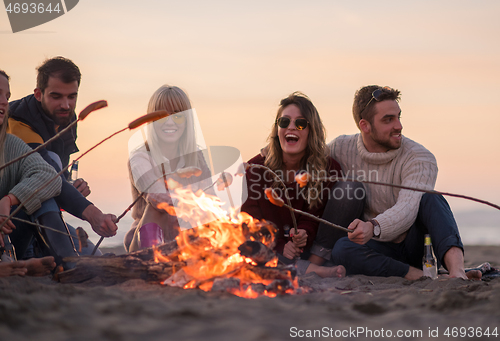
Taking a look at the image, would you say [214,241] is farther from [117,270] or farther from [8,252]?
[8,252]

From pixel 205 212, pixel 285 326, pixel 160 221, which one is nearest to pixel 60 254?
pixel 160 221

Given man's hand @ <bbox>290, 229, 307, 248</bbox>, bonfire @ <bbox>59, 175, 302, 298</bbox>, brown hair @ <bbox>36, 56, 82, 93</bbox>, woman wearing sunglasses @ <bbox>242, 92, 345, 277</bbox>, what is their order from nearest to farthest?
1. bonfire @ <bbox>59, 175, 302, 298</bbox>
2. man's hand @ <bbox>290, 229, 307, 248</bbox>
3. woman wearing sunglasses @ <bbox>242, 92, 345, 277</bbox>
4. brown hair @ <bbox>36, 56, 82, 93</bbox>

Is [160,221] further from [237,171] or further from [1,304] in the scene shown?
[1,304]

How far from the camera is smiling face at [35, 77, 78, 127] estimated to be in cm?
469

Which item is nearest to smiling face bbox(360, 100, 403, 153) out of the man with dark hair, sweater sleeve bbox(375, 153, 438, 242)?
sweater sleeve bbox(375, 153, 438, 242)

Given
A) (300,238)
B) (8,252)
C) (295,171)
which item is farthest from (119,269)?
(295,171)

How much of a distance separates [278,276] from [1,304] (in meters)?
1.63

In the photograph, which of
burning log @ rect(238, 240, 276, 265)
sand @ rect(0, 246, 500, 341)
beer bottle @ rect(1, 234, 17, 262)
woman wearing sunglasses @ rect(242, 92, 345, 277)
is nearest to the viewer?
sand @ rect(0, 246, 500, 341)

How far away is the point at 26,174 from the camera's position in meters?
3.75

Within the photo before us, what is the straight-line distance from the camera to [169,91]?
457 centimetres

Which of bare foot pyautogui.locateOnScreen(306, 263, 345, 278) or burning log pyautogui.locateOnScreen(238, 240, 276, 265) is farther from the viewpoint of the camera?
bare foot pyautogui.locateOnScreen(306, 263, 345, 278)

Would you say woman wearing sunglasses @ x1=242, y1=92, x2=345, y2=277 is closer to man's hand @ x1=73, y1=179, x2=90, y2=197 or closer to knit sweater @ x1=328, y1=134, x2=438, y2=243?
knit sweater @ x1=328, y1=134, x2=438, y2=243

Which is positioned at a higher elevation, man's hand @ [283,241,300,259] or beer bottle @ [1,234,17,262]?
beer bottle @ [1,234,17,262]

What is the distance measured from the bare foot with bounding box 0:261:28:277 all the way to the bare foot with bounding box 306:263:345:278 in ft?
7.65
